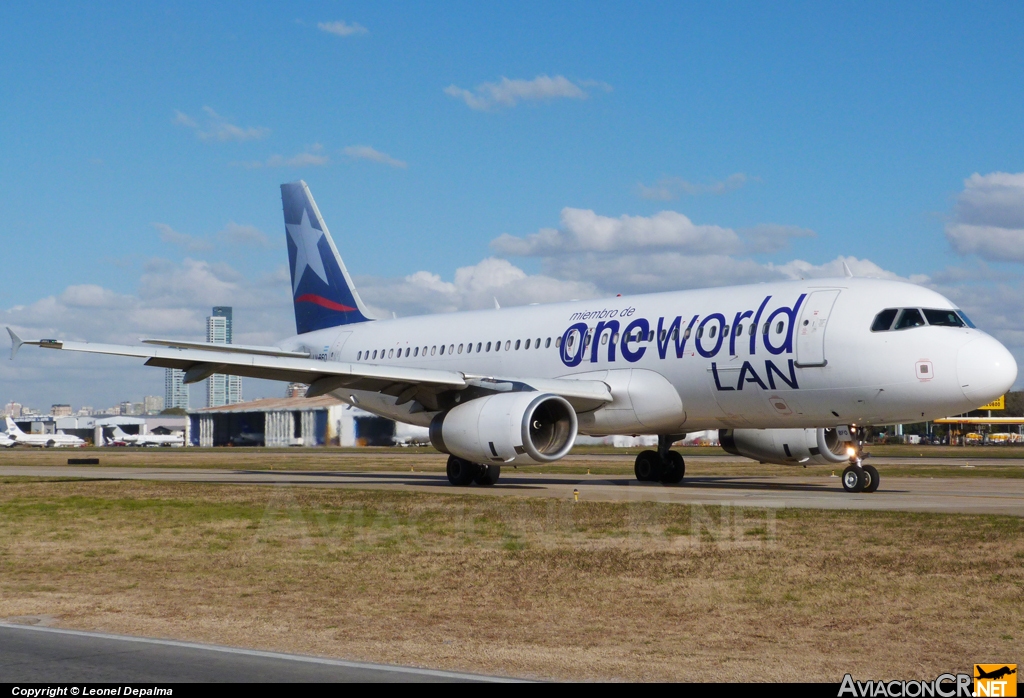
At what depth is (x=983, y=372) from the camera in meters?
20.2

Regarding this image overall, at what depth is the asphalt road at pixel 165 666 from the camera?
23.5ft

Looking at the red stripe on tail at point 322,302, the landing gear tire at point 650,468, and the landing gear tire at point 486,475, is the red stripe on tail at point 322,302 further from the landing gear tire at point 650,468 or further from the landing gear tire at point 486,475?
the landing gear tire at point 650,468

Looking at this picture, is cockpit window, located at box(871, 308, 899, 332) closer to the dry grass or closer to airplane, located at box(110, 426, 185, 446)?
the dry grass

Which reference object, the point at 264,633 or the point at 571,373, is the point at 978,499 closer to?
the point at 571,373

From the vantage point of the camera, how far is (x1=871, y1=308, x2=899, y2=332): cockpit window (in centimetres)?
2131

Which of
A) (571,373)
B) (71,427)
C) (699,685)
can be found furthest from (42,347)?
(71,427)

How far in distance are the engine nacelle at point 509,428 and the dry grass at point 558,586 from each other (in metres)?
4.50

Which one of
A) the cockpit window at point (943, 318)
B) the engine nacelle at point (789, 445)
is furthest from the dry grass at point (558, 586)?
the engine nacelle at point (789, 445)

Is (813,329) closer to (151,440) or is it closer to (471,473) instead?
(471,473)

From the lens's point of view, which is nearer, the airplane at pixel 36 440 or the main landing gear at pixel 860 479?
the main landing gear at pixel 860 479

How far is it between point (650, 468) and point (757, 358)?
6375mm

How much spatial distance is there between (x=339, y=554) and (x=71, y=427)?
159 m

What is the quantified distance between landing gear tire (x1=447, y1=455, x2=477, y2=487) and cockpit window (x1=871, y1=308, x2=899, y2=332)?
367 inches

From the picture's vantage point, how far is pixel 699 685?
7.07m
